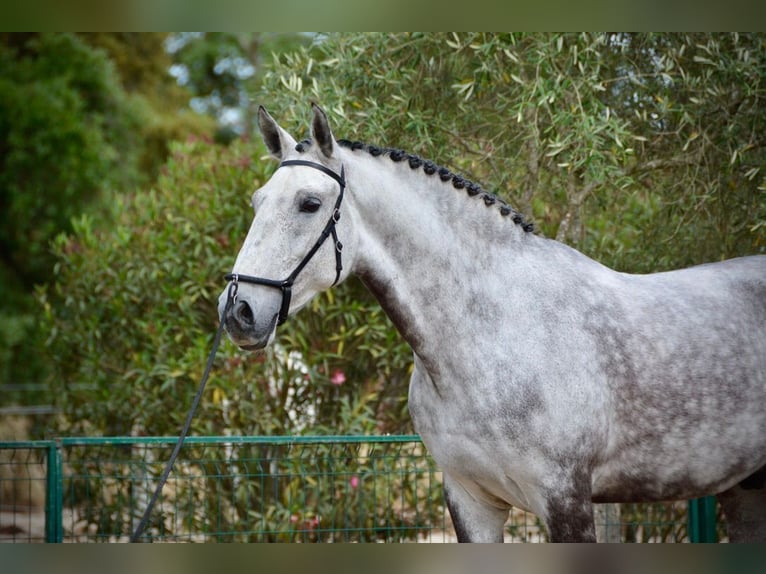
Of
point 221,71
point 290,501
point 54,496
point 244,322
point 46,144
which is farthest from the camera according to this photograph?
point 221,71

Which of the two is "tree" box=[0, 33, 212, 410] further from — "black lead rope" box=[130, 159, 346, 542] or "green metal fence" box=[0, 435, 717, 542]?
"black lead rope" box=[130, 159, 346, 542]

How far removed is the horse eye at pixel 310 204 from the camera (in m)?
2.76

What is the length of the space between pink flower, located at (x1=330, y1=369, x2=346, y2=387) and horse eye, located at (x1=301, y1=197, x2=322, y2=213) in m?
3.08

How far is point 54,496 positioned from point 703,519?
367 cm

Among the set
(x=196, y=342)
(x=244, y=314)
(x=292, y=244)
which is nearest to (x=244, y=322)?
(x=244, y=314)

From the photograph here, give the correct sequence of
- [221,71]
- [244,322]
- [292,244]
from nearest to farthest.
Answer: [244,322] → [292,244] → [221,71]

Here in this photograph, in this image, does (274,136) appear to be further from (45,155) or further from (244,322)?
(45,155)

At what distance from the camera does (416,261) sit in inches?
116

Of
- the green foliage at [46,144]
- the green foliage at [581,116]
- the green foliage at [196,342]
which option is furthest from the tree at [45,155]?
the green foliage at [581,116]

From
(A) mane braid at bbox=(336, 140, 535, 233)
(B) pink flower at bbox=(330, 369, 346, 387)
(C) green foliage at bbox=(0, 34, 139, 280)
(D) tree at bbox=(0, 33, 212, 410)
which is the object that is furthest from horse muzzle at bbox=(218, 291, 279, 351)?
(C) green foliage at bbox=(0, 34, 139, 280)

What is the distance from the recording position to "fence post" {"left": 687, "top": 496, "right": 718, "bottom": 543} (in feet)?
15.2
